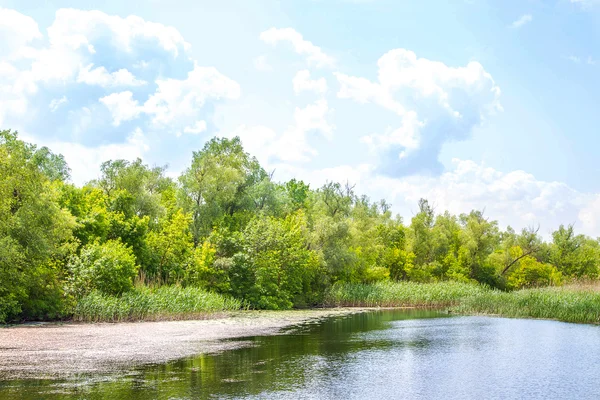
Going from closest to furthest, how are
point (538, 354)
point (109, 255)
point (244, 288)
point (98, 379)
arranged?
point (98, 379)
point (538, 354)
point (109, 255)
point (244, 288)

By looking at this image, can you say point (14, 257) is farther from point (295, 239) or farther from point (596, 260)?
point (596, 260)

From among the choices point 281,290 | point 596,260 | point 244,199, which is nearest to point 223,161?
point 244,199

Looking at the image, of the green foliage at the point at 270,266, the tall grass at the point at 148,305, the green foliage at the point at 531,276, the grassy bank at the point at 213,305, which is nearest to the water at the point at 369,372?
the grassy bank at the point at 213,305

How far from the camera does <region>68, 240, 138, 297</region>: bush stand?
37750 millimetres

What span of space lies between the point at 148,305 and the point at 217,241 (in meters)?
17.2

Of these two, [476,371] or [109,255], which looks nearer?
[476,371]

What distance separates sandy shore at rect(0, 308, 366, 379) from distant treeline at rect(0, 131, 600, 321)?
4.87 metres

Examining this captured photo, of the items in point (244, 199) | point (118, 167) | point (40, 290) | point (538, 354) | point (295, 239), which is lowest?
point (538, 354)

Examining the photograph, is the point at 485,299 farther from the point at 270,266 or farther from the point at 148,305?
the point at 148,305

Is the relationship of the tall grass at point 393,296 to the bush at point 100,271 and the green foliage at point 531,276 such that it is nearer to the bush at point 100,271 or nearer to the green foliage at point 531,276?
the green foliage at point 531,276

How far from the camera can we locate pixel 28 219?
34.5m

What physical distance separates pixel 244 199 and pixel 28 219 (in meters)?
31.8

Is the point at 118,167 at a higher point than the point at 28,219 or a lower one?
higher

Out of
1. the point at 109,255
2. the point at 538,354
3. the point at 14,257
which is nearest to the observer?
the point at 538,354
